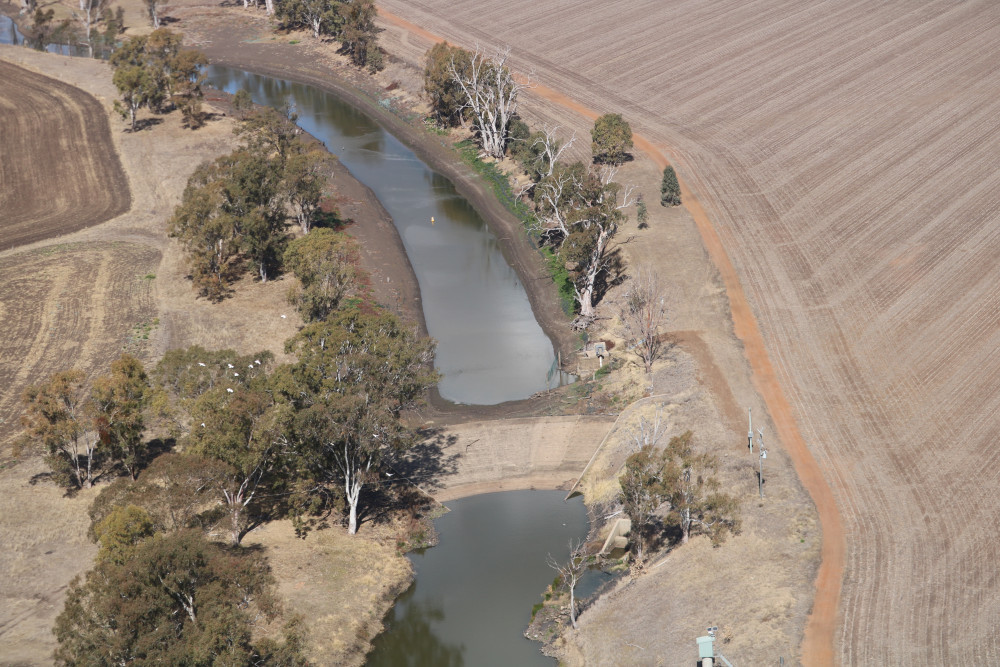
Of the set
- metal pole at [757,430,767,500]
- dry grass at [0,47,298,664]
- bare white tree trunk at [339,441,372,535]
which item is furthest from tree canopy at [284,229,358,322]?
metal pole at [757,430,767,500]

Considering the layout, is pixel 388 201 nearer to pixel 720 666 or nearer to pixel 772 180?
pixel 772 180

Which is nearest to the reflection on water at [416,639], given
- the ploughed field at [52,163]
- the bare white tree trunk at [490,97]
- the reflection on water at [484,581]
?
the reflection on water at [484,581]

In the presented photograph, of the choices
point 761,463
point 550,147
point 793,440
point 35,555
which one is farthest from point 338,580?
point 550,147

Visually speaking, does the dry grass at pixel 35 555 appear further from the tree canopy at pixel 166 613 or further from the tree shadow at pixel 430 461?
the tree shadow at pixel 430 461

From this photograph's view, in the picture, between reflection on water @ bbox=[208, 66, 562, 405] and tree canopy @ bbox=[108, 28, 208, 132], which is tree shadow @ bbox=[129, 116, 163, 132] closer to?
tree canopy @ bbox=[108, 28, 208, 132]

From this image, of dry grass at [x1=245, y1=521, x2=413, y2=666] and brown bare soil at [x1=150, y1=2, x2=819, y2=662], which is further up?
brown bare soil at [x1=150, y1=2, x2=819, y2=662]

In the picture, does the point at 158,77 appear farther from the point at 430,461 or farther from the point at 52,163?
the point at 430,461
